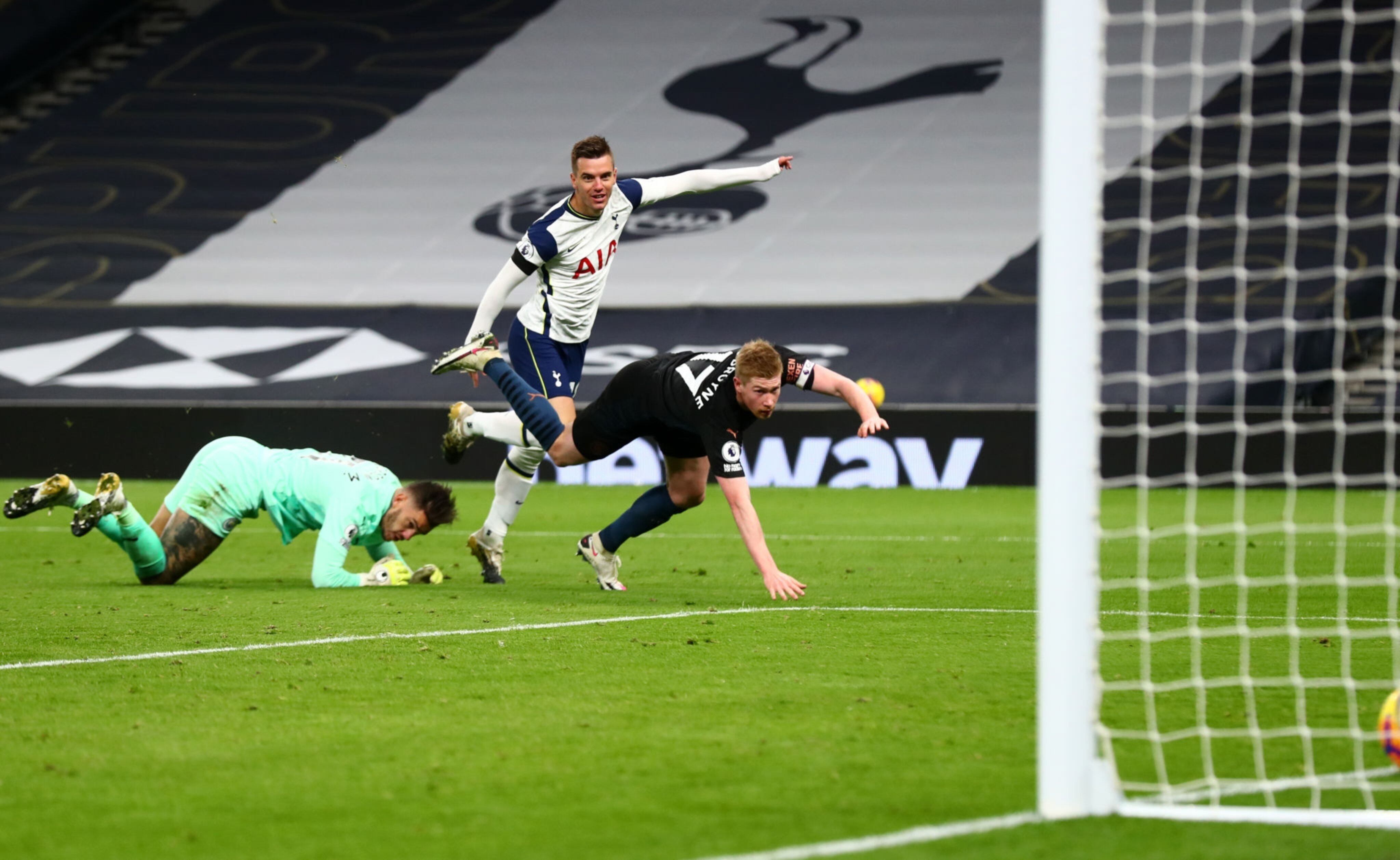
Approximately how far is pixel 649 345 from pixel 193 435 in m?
5.14

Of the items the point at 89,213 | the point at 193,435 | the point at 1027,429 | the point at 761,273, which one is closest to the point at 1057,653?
the point at 1027,429

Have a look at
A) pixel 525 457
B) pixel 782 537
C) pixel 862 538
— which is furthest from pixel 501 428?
pixel 862 538

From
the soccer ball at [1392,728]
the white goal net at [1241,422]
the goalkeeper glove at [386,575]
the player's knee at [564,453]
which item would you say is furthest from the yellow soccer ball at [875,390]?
the soccer ball at [1392,728]

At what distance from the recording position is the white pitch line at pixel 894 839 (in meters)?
2.65

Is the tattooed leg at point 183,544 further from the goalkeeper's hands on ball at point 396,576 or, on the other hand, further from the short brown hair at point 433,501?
the short brown hair at point 433,501

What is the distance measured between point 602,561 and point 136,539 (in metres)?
2.14

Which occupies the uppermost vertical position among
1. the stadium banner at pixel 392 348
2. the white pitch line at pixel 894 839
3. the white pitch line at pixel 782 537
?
the white pitch line at pixel 894 839

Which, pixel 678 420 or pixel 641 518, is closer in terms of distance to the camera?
pixel 678 420

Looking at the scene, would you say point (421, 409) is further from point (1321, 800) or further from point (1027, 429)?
point (1321, 800)

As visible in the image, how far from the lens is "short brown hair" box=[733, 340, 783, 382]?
5.91 meters

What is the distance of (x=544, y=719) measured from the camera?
3.94 m

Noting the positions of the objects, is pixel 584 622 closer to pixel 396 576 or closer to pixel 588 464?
pixel 396 576

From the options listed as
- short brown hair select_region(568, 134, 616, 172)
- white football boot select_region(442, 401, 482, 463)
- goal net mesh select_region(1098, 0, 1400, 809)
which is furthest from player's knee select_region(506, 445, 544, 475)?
goal net mesh select_region(1098, 0, 1400, 809)

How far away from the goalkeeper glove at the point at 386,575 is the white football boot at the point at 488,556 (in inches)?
14.4
